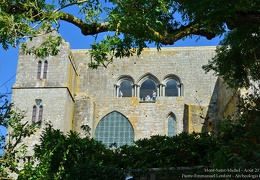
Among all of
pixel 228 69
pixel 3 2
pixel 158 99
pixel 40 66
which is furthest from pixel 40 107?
pixel 3 2

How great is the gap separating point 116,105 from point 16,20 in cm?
2023

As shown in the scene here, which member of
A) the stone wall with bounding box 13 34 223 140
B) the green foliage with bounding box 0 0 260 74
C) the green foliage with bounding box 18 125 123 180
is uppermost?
the stone wall with bounding box 13 34 223 140

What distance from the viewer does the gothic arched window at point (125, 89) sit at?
30.6 meters

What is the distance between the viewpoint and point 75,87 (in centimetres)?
2992

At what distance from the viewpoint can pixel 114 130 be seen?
28.5m

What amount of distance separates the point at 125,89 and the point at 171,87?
124 inches

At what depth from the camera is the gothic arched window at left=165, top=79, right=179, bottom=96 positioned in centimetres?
3047

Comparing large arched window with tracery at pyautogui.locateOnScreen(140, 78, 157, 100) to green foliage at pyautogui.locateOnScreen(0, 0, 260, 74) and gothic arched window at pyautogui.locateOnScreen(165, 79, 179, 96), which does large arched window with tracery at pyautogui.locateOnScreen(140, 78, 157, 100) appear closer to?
gothic arched window at pyautogui.locateOnScreen(165, 79, 179, 96)

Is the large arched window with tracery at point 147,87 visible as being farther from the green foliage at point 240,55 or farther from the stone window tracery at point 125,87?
the green foliage at point 240,55

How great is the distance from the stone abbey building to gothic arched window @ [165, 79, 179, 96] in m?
0.07

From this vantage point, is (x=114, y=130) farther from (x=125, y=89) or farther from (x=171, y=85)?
(x=171, y=85)

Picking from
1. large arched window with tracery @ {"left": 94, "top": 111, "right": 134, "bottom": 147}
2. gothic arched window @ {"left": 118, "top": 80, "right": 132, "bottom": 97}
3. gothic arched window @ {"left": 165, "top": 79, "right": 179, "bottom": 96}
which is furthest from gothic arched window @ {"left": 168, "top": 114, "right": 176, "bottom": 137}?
gothic arched window @ {"left": 118, "top": 80, "right": 132, "bottom": 97}

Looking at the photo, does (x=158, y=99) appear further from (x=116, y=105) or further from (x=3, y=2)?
(x=3, y=2)

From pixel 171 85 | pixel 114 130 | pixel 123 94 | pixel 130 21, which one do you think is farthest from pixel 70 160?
pixel 171 85
